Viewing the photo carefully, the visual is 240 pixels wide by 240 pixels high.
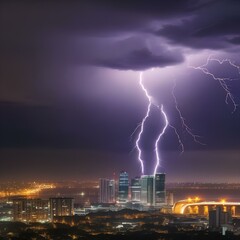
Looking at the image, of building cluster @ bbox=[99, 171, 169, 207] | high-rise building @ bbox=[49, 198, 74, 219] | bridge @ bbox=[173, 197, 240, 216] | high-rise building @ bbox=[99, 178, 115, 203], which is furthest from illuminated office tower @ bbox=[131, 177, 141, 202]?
high-rise building @ bbox=[49, 198, 74, 219]

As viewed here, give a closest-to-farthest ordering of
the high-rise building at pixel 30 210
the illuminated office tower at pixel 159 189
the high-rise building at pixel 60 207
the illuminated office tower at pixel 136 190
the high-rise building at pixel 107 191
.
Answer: the high-rise building at pixel 30 210, the high-rise building at pixel 60 207, the illuminated office tower at pixel 159 189, the illuminated office tower at pixel 136 190, the high-rise building at pixel 107 191

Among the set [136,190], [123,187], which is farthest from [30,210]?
[123,187]

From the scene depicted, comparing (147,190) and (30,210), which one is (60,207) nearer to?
(30,210)

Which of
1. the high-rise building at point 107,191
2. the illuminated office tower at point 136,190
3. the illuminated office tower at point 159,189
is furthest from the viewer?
the high-rise building at point 107,191

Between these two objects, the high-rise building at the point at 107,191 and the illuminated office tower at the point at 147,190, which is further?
the high-rise building at the point at 107,191

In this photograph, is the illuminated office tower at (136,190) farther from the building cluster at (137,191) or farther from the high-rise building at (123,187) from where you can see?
the high-rise building at (123,187)

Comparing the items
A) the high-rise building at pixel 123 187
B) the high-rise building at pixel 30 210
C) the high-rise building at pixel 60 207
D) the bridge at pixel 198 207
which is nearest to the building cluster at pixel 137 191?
the high-rise building at pixel 123 187

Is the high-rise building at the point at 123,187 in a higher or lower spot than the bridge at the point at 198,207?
higher

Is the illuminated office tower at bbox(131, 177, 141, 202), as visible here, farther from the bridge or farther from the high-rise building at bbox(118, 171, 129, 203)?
the bridge
